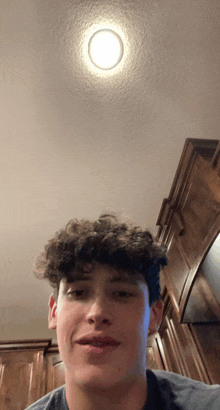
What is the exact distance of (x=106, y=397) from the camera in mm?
440

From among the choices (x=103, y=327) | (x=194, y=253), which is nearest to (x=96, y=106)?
(x=194, y=253)

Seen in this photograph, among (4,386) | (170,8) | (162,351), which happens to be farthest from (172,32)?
(4,386)

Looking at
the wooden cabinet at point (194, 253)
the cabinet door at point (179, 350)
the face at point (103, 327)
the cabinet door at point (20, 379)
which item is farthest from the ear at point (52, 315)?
the cabinet door at point (20, 379)

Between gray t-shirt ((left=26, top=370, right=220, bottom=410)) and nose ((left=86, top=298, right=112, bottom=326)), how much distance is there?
18 cm

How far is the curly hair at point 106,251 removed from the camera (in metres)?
0.58

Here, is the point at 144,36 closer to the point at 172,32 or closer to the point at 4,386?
the point at 172,32

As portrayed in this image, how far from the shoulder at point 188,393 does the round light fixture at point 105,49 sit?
110 centimetres

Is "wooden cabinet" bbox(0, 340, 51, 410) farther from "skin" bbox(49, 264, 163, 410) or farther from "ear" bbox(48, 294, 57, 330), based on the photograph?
"skin" bbox(49, 264, 163, 410)

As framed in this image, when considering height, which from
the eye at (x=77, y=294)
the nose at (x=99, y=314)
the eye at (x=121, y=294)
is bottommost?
the nose at (x=99, y=314)

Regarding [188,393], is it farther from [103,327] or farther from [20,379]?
Answer: [20,379]

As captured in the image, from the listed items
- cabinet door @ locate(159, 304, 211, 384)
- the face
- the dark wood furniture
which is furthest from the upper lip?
cabinet door @ locate(159, 304, 211, 384)

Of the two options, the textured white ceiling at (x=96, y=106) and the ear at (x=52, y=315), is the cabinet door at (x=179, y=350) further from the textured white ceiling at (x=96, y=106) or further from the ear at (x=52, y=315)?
the ear at (x=52, y=315)

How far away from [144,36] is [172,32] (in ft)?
0.37

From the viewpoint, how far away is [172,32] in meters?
1.08
